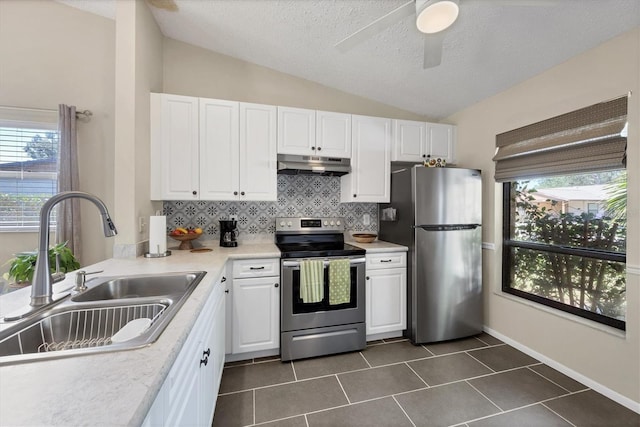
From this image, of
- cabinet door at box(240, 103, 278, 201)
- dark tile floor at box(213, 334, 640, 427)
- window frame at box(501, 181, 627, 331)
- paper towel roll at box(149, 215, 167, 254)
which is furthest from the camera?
cabinet door at box(240, 103, 278, 201)

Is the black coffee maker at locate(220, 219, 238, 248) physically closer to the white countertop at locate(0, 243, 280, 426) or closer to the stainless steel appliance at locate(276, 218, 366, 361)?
the stainless steel appliance at locate(276, 218, 366, 361)

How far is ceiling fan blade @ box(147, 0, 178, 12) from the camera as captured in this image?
214cm

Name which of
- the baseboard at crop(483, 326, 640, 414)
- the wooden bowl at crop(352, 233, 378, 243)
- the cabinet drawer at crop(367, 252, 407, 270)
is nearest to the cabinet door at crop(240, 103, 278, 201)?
the wooden bowl at crop(352, 233, 378, 243)

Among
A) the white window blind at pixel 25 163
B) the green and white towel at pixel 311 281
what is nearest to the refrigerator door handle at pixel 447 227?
the green and white towel at pixel 311 281

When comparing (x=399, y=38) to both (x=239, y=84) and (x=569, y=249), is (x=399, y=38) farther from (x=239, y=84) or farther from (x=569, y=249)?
(x=569, y=249)

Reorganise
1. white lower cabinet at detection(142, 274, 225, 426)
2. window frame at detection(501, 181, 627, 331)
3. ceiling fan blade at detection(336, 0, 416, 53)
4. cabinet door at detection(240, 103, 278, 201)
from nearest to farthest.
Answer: white lower cabinet at detection(142, 274, 225, 426), ceiling fan blade at detection(336, 0, 416, 53), window frame at detection(501, 181, 627, 331), cabinet door at detection(240, 103, 278, 201)

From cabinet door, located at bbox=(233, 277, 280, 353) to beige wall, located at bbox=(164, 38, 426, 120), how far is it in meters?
1.90

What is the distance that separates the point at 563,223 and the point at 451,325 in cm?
132

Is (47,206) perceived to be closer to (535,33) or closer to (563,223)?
(535,33)

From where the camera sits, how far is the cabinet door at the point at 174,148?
2318mm

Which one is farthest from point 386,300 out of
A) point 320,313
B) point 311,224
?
point 311,224

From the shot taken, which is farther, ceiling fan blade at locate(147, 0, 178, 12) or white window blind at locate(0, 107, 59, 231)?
white window blind at locate(0, 107, 59, 231)

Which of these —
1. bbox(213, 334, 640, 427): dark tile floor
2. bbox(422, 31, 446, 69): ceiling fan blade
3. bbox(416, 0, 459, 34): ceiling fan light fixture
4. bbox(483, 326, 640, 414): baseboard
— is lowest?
bbox(213, 334, 640, 427): dark tile floor

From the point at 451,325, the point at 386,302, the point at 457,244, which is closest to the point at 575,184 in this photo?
the point at 457,244
